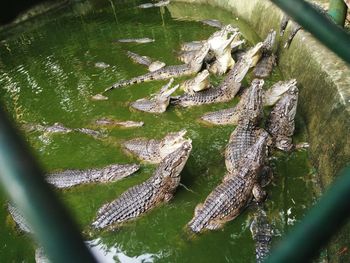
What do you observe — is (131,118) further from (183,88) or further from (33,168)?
(33,168)

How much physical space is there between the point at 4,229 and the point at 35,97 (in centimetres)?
459

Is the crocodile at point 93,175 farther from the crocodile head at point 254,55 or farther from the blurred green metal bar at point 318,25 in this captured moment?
the blurred green metal bar at point 318,25

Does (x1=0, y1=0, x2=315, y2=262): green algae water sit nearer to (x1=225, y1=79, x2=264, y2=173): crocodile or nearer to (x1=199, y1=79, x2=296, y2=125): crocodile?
(x1=199, y1=79, x2=296, y2=125): crocodile

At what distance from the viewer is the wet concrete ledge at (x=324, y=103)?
388 cm

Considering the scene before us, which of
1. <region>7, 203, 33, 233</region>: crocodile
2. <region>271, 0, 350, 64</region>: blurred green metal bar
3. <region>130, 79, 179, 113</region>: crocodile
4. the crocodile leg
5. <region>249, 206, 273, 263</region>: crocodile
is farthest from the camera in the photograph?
<region>130, 79, 179, 113</region>: crocodile

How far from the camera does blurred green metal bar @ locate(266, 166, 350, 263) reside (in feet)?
1.68

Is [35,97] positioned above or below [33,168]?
below

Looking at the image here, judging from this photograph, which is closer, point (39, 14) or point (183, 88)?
point (183, 88)

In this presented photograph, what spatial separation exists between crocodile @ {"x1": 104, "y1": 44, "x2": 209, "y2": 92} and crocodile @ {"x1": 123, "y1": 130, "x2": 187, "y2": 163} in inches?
110

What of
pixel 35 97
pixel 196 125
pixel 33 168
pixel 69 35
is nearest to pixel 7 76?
pixel 35 97

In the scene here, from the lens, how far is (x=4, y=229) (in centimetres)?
464

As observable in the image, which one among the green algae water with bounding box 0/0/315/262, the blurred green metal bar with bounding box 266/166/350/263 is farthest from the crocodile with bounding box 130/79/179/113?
the blurred green metal bar with bounding box 266/166/350/263

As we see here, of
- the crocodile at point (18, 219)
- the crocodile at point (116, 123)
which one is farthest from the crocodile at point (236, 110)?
the crocodile at point (18, 219)

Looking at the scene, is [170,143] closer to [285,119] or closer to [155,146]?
[155,146]
